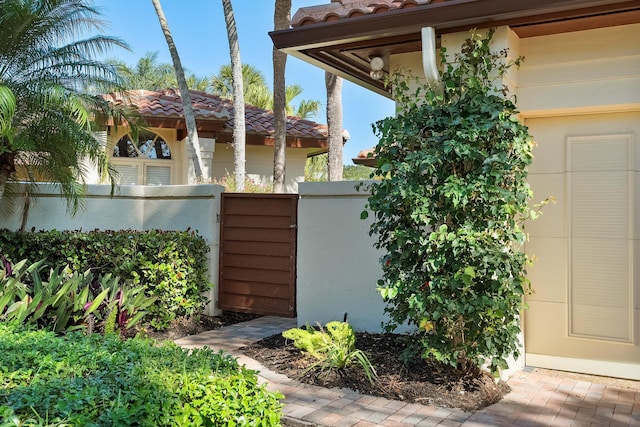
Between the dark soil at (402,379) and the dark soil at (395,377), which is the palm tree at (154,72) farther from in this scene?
the dark soil at (402,379)

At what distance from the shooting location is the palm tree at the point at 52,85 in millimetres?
7680

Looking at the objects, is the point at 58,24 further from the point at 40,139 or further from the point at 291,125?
the point at 291,125

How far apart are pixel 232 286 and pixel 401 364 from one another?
3795 mm

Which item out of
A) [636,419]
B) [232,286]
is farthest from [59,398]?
[232,286]

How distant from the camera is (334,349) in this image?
5.30 meters

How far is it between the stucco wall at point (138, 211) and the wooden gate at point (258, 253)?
0.57ft

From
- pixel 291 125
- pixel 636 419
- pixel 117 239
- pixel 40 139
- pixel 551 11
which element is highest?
pixel 291 125

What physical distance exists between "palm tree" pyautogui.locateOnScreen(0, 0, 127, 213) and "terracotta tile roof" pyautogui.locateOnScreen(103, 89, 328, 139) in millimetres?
4427

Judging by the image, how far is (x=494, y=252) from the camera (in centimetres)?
463

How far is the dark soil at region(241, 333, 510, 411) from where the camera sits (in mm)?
4637

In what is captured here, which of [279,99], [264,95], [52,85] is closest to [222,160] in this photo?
[279,99]

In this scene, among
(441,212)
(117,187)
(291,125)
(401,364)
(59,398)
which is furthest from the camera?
(291,125)

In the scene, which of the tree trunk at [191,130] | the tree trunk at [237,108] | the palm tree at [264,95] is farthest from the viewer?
the palm tree at [264,95]

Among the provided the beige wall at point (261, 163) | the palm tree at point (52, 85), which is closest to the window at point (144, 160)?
the beige wall at point (261, 163)
